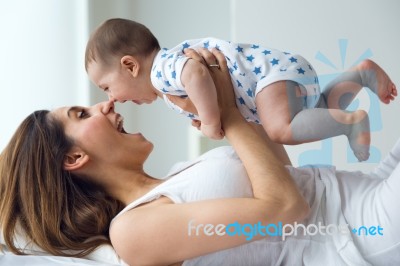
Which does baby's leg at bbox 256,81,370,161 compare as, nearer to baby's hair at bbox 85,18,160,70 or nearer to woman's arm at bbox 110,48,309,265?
woman's arm at bbox 110,48,309,265

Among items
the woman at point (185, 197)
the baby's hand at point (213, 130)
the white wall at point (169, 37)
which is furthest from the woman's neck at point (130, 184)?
the white wall at point (169, 37)

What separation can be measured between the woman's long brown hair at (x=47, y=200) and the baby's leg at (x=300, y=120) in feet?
1.46

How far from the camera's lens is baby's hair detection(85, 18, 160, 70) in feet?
4.16

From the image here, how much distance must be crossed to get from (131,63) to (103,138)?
0.18 meters

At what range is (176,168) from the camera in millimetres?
1359

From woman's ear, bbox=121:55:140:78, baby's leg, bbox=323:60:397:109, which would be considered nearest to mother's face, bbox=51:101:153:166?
woman's ear, bbox=121:55:140:78

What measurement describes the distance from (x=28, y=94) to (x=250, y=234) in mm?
1470

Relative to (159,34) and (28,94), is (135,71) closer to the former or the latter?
(28,94)

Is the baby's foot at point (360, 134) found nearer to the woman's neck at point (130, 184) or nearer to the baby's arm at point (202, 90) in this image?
the baby's arm at point (202, 90)

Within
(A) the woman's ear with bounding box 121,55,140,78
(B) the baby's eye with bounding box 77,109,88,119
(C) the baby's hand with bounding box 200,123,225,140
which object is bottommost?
(B) the baby's eye with bounding box 77,109,88,119

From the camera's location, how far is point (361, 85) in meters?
1.07

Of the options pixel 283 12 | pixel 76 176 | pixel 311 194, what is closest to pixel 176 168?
pixel 76 176

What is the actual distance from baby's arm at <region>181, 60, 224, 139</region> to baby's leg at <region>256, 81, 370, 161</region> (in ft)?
0.34

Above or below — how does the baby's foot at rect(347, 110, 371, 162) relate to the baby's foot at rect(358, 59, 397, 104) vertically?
below
